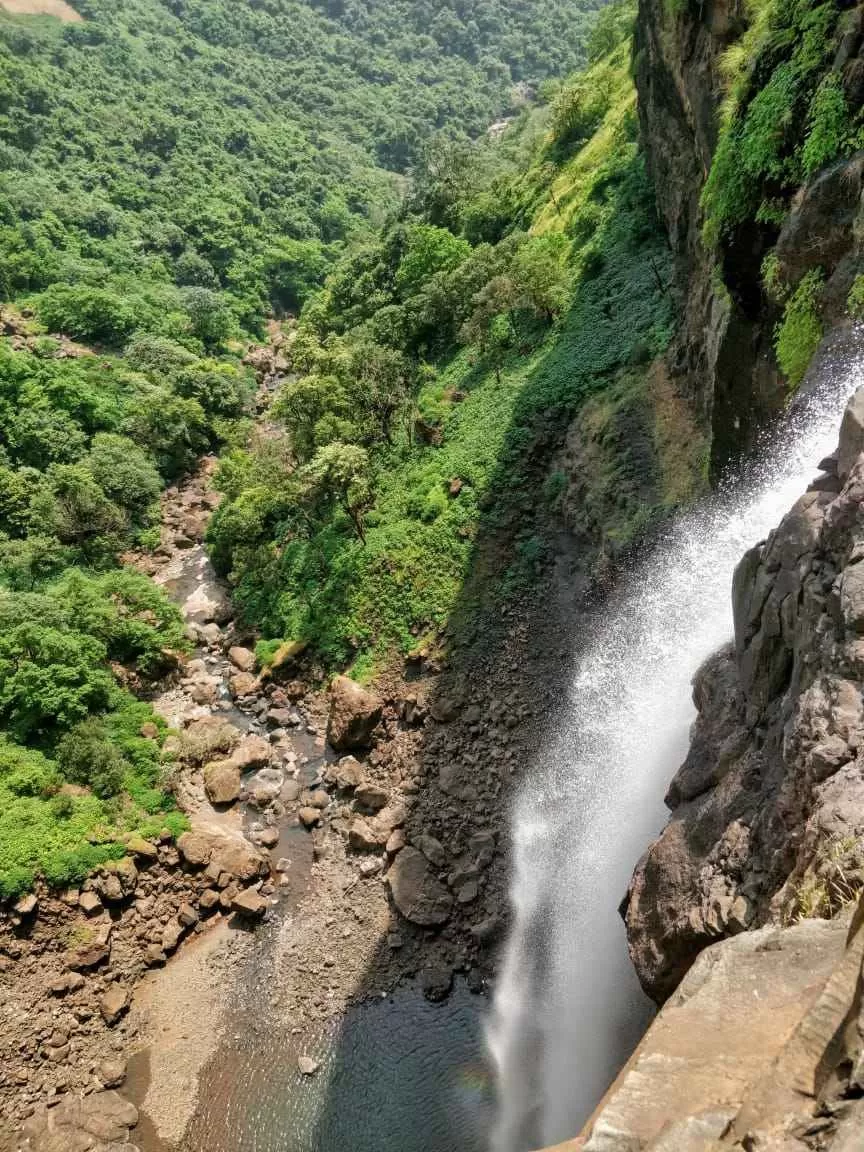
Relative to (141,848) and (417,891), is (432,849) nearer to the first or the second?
(417,891)

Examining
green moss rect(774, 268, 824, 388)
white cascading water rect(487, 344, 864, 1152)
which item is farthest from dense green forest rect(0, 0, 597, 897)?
green moss rect(774, 268, 824, 388)

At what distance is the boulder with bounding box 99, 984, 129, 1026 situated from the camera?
18297mm

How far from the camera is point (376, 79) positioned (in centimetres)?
12850

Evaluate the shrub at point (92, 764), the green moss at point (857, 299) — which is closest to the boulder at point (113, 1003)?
the shrub at point (92, 764)

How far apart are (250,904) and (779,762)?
16023 mm

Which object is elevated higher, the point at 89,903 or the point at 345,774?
the point at 345,774

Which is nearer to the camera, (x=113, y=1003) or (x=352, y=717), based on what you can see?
(x=113, y=1003)

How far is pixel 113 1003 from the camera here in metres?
18.4

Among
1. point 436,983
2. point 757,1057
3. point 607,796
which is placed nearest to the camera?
point 757,1057

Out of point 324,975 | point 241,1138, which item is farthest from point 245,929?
point 241,1138

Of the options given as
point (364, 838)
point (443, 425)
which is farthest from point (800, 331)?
point (443, 425)

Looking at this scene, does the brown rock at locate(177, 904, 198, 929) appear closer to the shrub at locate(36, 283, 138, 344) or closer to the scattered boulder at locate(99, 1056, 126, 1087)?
the scattered boulder at locate(99, 1056, 126, 1087)

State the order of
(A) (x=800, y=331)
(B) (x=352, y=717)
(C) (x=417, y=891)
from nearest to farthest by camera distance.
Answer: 1. (A) (x=800, y=331)
2. (C) (x=417, y=891)
3. (B) (x=352, y=717)

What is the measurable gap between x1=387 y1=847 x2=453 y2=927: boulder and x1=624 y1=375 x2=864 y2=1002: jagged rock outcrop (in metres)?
7.76
